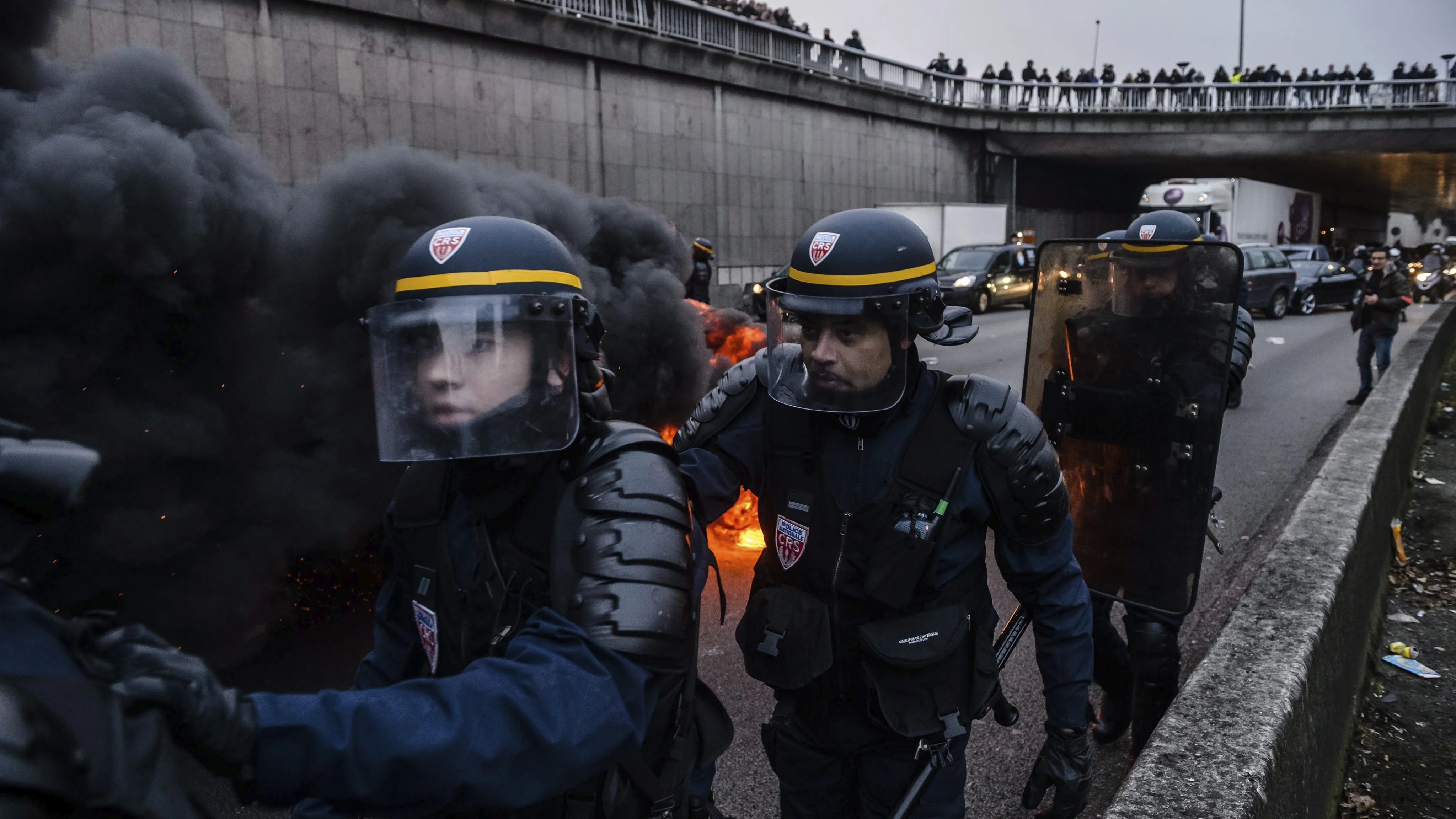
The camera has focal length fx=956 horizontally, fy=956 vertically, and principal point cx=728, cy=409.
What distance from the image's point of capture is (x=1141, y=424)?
326 cm

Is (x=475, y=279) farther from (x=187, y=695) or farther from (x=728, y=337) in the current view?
(x=728, y=337)

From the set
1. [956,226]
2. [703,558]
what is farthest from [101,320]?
[956,226]

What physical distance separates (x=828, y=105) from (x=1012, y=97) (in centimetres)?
930

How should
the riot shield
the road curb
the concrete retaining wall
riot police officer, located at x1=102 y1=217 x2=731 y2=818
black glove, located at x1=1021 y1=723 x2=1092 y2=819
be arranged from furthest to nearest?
the concrete retaining wall, the riot shield, black glove, located at x1=1021 y1=723 x2=1092 y2=819, the road curb, riot police officer, located at x1=102 y1=217 x2=731 y2=818

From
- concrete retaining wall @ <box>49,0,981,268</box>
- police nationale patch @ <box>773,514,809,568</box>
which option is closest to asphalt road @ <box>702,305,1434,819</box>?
police nationale patch @ <box>773,514,809,568</box>

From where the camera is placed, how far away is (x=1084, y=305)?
3.46 meters

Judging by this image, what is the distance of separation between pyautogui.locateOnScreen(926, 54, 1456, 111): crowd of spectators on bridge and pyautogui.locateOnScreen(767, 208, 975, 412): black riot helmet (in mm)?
28085

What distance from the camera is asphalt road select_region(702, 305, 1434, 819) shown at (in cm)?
328

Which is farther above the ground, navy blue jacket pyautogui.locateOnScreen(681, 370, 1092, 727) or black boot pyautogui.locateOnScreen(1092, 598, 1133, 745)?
navy blue jacket pyautogui.locateOnScreen(681, 370, 1092, 727)

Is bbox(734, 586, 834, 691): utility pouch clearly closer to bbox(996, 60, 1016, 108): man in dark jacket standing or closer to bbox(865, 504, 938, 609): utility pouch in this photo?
bbox(865, 504, 938, 609): utility pouch

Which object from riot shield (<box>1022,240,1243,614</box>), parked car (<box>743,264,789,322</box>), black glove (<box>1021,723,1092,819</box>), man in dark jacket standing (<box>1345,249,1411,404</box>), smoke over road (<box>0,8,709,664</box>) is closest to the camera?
black glove (<box>1021,723,1092,819</box>)

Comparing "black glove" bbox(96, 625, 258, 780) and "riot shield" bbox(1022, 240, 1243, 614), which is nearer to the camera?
"black glove" bbox(96, 625, 258, 780)

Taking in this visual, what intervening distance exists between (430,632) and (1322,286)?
23.6 metres

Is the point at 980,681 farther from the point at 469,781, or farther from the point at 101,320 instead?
the point at 101,320
